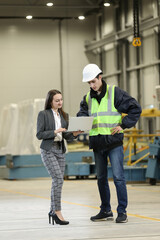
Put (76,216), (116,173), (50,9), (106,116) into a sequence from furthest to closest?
(50,9)
(76,216)
(106,116)
(116,173)

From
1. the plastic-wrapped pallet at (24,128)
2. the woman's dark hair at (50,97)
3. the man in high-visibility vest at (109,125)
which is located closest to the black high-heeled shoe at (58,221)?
the man in high-visibility vest at (109,125)

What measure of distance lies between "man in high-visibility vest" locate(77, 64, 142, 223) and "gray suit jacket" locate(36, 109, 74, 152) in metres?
0.35

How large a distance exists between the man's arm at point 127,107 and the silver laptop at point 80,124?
396 mm

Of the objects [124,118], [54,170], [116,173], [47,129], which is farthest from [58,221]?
[124,118]

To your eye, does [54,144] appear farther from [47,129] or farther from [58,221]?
[58,221]

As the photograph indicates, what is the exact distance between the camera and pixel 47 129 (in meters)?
6.15

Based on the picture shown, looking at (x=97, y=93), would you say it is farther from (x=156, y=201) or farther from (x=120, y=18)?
(x=120, y=18)

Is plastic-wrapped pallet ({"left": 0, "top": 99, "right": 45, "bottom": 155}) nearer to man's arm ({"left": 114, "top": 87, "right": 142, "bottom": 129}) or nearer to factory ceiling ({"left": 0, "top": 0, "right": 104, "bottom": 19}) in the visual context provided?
man's arm ({"left": 114, "top": 87, "right": 142, "bottom": 129})

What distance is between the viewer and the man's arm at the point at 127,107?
6.05 m

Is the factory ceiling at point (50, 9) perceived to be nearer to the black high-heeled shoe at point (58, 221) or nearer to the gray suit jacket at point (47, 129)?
the gray suit jacket at point (47, 129)

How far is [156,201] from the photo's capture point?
28.8 feet

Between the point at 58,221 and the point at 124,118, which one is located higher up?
the point at 124,118

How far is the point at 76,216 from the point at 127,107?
1.75 meters

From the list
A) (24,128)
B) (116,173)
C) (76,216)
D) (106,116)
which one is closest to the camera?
(116,173)
